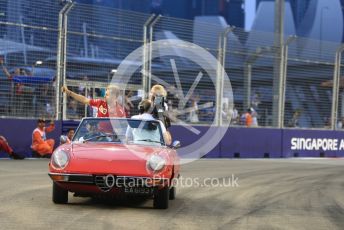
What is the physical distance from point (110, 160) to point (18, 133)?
882 cm

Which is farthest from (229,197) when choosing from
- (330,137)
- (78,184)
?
(330,137)

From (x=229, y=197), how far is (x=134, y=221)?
2616 mm

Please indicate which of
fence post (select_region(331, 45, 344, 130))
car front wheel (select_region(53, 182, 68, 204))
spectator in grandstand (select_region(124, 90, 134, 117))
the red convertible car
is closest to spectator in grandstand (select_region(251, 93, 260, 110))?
fence post (select_region(331, 45, 344, 130))

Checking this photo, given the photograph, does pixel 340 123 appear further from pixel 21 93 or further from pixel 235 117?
pixel 21 93

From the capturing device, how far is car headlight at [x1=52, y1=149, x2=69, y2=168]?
287 inches

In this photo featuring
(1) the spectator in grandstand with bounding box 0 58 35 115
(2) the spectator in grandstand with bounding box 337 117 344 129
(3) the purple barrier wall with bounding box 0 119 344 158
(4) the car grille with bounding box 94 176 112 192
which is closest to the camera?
(4) the car grille with bounding box 94 176 112 192

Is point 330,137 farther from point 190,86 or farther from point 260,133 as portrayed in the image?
point 190,86

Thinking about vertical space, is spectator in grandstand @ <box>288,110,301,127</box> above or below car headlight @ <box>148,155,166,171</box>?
above

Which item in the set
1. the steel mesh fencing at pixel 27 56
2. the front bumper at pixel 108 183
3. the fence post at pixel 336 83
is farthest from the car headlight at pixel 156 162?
the fence post at pixel 336 83

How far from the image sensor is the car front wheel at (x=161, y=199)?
24.2 feet

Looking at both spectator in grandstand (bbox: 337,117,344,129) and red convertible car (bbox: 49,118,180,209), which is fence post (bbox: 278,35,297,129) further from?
red convertible car (bbox: 49,118,180,209)

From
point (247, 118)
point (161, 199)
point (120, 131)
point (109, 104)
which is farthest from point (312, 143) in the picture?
point (161, 199)

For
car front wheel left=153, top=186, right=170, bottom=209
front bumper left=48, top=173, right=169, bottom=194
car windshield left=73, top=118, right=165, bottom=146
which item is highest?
car windshield left=73, top=118, right=165, bottom=146

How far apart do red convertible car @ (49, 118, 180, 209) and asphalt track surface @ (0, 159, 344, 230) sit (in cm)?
22
